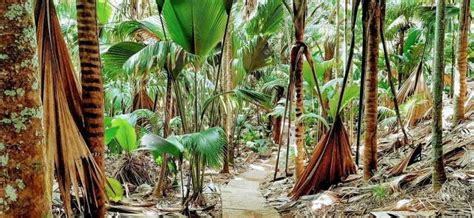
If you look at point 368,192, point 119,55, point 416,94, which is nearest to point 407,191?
point 368,192

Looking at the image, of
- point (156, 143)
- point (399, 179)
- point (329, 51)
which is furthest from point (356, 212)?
point (329, 51)

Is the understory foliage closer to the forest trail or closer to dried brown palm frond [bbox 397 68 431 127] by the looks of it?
dried brown palm frond [bbox 397 68 431 127]

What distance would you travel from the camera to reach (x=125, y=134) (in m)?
4.97

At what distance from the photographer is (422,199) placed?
9.57 feet

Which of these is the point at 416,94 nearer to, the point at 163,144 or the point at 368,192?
the point at 368,192

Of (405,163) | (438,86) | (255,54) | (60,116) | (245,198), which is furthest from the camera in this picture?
(255,54)

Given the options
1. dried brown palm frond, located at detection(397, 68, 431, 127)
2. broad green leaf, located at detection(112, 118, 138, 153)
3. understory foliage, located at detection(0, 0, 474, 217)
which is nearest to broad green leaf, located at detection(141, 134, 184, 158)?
understory foliage, located at detection(0, 0, 474, 217)

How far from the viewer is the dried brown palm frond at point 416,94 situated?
5.30 meters

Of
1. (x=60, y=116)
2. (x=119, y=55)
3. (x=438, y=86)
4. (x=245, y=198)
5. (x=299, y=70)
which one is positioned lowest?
(x=245, y=198)

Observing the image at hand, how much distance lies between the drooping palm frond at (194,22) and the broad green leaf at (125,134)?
118 centimetres

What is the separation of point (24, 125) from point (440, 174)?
265 cm

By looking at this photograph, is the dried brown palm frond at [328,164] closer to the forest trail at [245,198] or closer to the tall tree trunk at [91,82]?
the forest trail at [245,198]

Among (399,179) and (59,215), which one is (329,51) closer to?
(399,179)

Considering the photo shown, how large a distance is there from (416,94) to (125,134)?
357 cm
